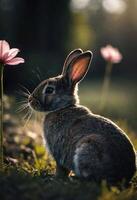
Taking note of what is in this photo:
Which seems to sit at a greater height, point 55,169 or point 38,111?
point 38,111

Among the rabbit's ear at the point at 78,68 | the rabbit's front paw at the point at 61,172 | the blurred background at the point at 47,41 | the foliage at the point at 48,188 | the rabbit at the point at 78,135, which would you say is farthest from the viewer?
the blurred background at the point at 47,41

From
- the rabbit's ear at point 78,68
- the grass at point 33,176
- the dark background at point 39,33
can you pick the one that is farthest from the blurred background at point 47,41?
the rabbit's ear at point 78,68

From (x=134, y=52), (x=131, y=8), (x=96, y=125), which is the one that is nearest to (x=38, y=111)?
(x=96, y=125)

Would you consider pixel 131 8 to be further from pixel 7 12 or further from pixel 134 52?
pixel 7 12

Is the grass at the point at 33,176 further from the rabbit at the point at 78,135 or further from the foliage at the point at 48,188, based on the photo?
the rabbit at the point at 78,135

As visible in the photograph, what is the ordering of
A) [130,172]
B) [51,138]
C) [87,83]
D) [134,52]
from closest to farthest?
[130,172], [51,138], [87,83], [134,52]

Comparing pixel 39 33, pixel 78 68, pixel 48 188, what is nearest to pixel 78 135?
pixel 48 188

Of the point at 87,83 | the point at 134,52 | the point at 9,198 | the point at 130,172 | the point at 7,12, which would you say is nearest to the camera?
the point at 9,198

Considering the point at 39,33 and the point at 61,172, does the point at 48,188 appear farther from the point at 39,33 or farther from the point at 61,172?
the point at 39,33
